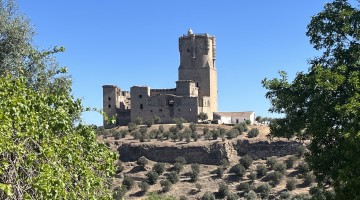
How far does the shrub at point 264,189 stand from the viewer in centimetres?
3860

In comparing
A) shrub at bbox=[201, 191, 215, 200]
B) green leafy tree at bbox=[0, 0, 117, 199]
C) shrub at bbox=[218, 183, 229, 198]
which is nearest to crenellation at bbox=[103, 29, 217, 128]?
shrub at bbox=[218, 183, 229, 198]

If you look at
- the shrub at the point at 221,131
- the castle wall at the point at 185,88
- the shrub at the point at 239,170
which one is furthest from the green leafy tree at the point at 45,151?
the castle wall at the point at 185,88

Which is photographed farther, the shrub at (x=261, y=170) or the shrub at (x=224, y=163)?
the shrub at (x=224, y=163)

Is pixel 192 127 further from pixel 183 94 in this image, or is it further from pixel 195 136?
pixel 183 94

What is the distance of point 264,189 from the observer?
39.1m

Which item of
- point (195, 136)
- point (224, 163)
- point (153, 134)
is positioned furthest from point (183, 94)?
point (224, 163)

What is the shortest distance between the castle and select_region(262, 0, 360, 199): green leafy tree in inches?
1882

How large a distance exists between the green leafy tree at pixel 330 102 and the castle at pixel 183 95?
157 ft

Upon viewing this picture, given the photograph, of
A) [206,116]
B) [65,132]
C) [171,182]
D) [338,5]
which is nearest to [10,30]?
[65,132]

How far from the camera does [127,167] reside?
159 feet

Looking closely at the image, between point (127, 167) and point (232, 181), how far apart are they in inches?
408

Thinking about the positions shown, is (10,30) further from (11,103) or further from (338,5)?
(338,5)

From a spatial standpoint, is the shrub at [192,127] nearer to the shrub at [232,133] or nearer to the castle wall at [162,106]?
the shrub at [232,133]

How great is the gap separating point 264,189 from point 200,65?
95.6 ft
